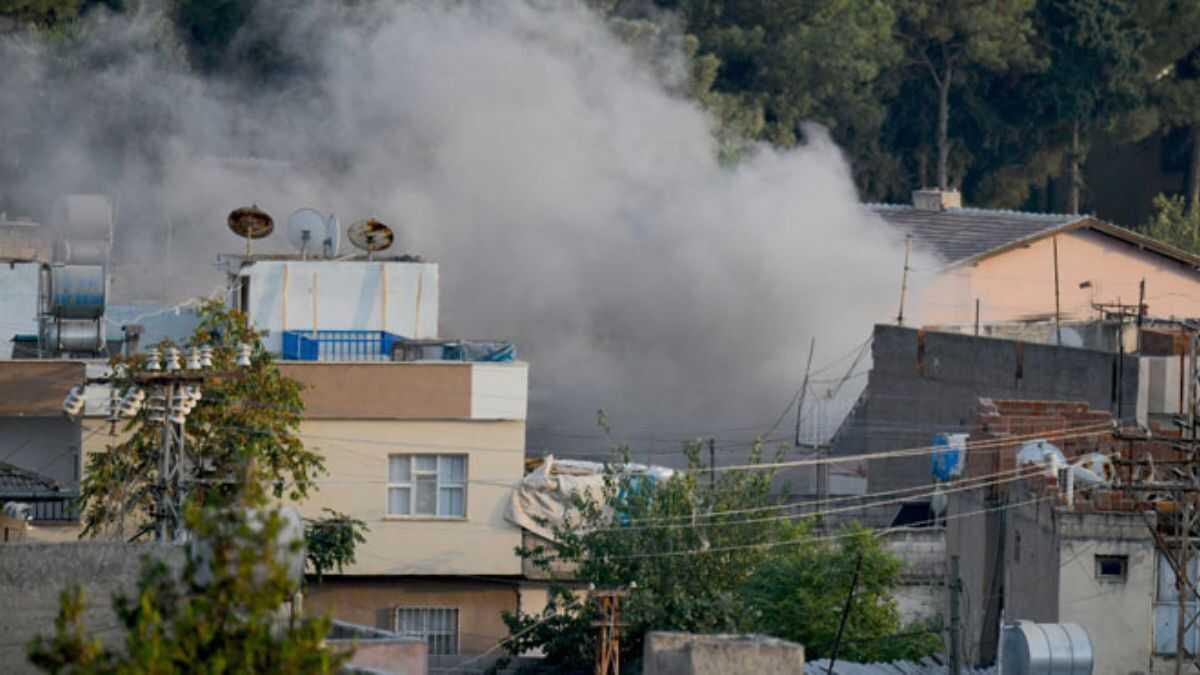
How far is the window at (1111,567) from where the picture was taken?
20156 mm

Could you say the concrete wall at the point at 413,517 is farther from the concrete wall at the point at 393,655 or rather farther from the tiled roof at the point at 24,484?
the concrete wall at the point at 393,655

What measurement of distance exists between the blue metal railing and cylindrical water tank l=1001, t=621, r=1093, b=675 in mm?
14855

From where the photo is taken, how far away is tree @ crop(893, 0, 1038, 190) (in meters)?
55.5

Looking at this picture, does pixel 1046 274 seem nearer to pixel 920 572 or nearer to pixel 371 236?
pixel 371 236

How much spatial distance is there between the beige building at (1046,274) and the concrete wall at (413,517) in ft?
50.1

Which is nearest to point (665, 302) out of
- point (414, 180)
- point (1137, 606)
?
point (414, 180)

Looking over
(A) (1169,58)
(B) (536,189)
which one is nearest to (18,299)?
(B) (536,189)

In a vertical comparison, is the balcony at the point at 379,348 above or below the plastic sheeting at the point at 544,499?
above

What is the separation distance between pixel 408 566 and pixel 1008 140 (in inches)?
1153

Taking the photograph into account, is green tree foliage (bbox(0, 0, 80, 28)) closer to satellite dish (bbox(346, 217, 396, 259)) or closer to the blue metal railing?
satellite dish (bbox(346, 217, 396, 259))

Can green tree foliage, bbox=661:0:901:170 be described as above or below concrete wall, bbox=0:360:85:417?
above

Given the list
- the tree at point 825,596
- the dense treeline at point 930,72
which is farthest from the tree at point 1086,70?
the tree at point 825,596

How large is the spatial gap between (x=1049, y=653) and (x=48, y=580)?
19.5 ft

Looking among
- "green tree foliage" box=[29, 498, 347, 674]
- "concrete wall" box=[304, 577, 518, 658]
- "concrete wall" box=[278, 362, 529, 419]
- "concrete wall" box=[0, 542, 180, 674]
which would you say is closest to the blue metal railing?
"concrete wall" box=[278, 362, 529, 419]
